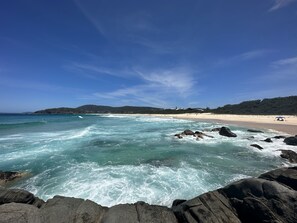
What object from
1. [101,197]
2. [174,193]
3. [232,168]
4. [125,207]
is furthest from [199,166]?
[125,207]

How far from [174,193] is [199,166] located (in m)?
4.36

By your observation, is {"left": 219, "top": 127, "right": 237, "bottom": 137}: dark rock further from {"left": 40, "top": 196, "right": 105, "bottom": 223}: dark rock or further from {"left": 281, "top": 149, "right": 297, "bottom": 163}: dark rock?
{"left": 40, "top": 196, "right": 105, "bottom": 223}: dark rock

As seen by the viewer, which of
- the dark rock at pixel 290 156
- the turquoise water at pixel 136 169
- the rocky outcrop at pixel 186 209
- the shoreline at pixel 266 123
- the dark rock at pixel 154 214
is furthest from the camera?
the shoreline at pixel 266 123

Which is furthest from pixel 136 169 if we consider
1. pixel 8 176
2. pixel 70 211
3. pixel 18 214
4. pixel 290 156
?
pixel 290 156

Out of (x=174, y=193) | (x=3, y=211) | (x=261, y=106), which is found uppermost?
(x=261, y=106)

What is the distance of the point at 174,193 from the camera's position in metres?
9.12

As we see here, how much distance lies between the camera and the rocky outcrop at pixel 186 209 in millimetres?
5305

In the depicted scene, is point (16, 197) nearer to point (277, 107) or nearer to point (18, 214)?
point (18, 214)

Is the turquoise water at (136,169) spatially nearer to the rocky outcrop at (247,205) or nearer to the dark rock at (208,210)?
the dark rock at (208,210)

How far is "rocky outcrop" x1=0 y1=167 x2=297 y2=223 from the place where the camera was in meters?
5.30

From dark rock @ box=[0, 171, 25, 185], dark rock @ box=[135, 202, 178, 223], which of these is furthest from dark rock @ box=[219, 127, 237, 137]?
dark rock @ box=[0, 171, 25, 185]

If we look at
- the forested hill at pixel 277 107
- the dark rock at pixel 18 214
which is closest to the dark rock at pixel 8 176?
the dark rock at pixel 18 214

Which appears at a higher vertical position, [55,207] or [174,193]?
[55,207]

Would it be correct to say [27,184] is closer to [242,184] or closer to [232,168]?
[242,184]
